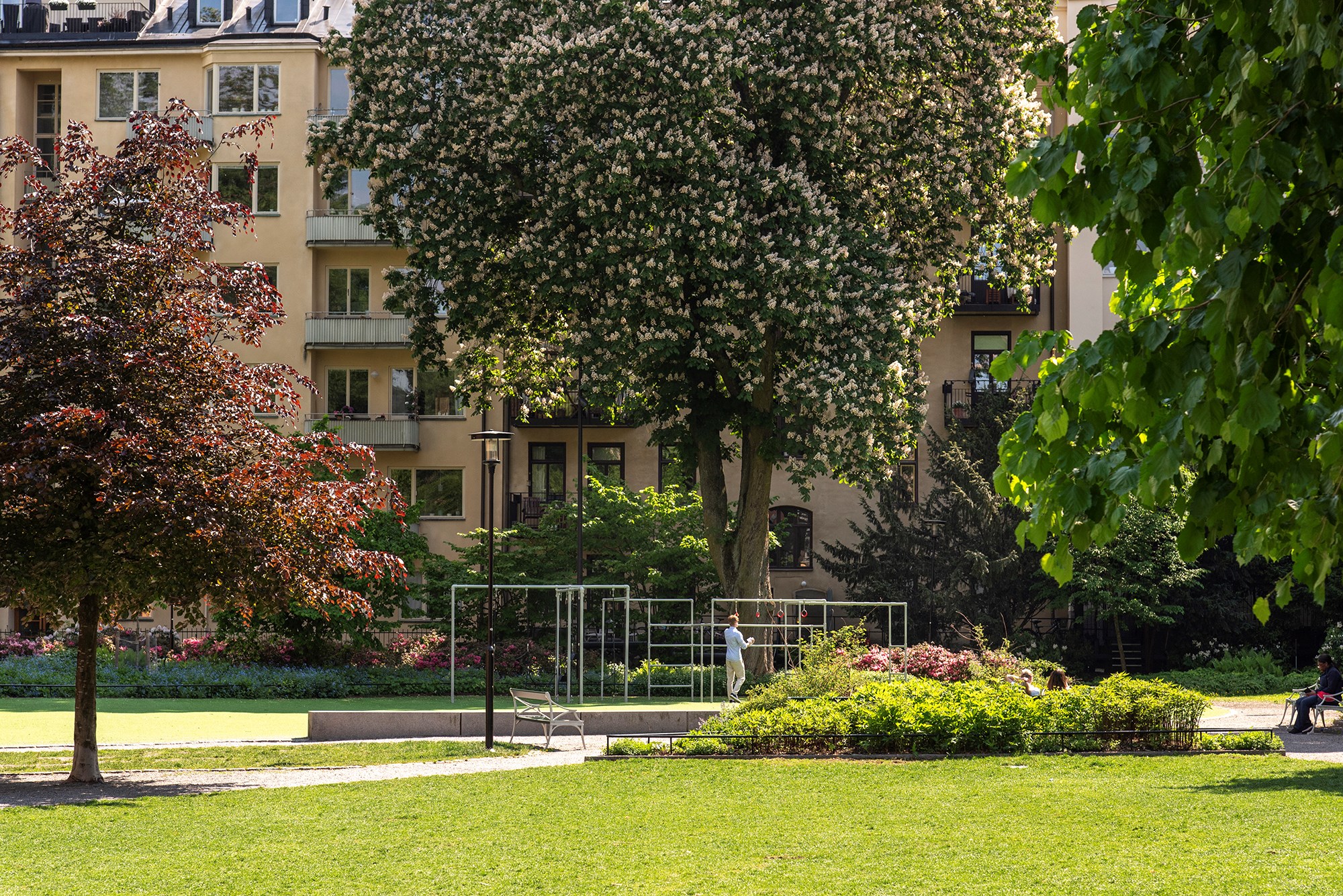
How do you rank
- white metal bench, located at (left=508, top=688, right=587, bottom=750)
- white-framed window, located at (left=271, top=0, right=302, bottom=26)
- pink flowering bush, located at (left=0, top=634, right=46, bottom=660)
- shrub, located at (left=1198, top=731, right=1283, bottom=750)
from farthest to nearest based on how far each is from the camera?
white-framed window, located at (left=271, top=0, right=302, bottom=26) < pink flowering bush, located at (left=0, top=634, right=46, bottom=660) < white metal bench, located at (left=508, top=688, right=587, bottom=750) < shrub, located at (left=1198, top=731, right=1283, bottom=750)

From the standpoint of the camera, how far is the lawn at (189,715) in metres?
21.2

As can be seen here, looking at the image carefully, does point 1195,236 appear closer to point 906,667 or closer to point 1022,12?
point 906,667

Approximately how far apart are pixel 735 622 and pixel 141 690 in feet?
46.7

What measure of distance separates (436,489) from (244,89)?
48.1 ft

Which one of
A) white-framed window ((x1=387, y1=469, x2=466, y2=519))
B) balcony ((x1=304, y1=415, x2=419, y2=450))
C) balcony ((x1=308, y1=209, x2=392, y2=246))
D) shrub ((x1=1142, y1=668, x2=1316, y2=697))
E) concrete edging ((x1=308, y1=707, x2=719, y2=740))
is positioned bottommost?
shrub ((x1=1142, y1=668, x2=1316, y2=697))

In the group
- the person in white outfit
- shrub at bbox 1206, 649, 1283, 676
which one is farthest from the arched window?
the person in white outfit

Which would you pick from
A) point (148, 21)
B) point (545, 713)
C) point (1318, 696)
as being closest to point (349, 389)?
point (148, 21)

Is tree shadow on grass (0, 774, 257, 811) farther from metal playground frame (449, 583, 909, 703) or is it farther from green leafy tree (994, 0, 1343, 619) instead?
green leafy tree (994, 0, 1343, 619)

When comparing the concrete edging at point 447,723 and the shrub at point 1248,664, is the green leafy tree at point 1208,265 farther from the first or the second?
the shrub at point 1248,664

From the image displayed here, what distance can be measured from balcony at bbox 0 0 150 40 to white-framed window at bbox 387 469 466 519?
18.0m

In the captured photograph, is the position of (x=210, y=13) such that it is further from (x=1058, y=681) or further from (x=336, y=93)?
(x=1058, y=681)

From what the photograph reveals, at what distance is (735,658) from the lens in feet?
75.7

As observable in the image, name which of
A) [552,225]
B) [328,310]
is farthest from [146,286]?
[328,310]

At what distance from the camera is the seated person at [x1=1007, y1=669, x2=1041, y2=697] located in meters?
19.6
